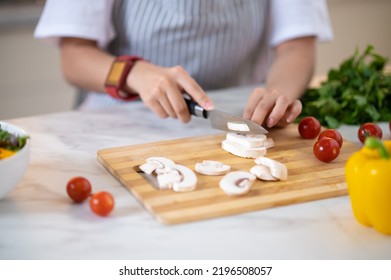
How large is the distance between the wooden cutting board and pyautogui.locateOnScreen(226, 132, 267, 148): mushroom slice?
3cm

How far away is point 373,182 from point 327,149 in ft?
0.92

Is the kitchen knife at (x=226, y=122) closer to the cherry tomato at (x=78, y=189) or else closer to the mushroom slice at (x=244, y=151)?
the mushroom slice at (x=244, y=151)

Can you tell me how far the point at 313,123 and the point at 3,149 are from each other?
663 mm

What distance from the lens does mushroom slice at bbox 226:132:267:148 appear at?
4.25ft

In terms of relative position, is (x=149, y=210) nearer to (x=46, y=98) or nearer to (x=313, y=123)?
(x=313, y=123)

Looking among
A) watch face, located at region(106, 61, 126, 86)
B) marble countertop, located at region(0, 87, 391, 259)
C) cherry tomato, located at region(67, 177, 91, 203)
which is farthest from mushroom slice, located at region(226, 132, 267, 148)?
watch face, located at region(106, 61, 126, 86)

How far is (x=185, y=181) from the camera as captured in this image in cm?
114

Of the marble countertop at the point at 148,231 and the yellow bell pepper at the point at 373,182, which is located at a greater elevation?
the yellow bell pepper at the point at 373,182

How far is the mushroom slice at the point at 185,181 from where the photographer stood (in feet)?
3.66

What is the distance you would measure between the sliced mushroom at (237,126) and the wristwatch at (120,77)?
393 millimetres

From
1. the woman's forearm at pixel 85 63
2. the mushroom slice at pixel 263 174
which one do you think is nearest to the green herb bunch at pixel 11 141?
the mushroom slice at pixel 263 174

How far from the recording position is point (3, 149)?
43.4 inches
